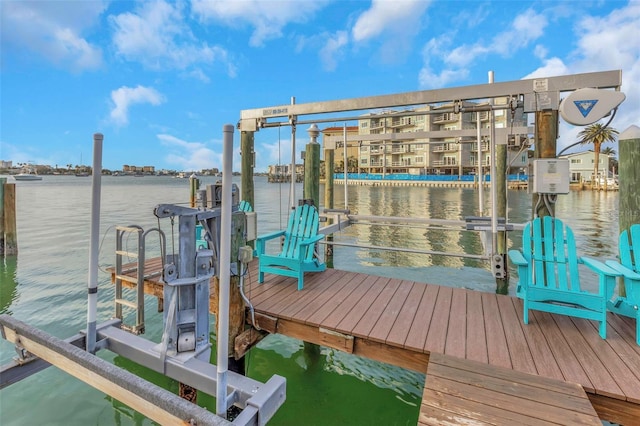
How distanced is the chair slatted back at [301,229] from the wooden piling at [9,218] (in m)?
8.59

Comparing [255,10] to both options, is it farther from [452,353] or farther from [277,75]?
[452,353]

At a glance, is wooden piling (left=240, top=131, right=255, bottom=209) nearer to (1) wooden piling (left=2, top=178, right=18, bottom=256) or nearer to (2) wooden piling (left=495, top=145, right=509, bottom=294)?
(2) wooden piling (left=495, top=145, right=509, bottom=294)

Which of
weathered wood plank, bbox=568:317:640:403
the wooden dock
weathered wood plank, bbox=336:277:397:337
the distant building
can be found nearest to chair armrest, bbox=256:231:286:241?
the wooden dock

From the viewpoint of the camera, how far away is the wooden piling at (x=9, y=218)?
813cm

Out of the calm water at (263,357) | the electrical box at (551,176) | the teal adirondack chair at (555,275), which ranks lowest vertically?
the calm water at (263,357)

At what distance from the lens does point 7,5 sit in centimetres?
589

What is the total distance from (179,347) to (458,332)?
89.0 inches

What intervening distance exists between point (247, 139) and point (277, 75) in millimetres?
9875

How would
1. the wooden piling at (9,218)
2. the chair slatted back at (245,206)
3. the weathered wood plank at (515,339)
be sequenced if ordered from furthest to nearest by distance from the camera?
the wooden piling at (9,218) < the chair slatted back at (245,206) < the weathered wood plank at (515,339)

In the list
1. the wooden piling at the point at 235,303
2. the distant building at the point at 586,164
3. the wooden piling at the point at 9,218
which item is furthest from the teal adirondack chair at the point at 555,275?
the distant building at the point at 586,164

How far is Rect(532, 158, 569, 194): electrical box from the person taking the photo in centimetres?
304

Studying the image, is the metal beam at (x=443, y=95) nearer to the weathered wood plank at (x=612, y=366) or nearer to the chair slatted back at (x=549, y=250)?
the chair slatted back at (x=549, y=250)

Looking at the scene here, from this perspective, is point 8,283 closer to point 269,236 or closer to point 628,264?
point 269,236

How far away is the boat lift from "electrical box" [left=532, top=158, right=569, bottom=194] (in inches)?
117
